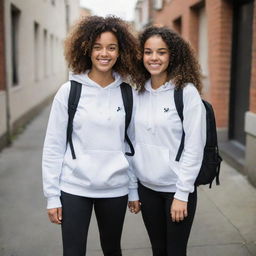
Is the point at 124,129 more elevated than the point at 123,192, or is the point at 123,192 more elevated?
the point at 124,129

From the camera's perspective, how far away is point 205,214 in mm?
4684

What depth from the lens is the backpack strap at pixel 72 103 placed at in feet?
8.16

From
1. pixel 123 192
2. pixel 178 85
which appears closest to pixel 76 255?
pixel 123 192

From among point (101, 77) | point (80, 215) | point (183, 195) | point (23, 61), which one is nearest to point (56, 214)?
point (80, 215)

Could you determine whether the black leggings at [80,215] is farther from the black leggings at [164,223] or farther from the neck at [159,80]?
the neck at [159,80]

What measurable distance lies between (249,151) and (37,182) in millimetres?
2882

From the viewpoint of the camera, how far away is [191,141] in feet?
7.97

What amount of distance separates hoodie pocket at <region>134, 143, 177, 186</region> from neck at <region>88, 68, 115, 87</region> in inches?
16.4

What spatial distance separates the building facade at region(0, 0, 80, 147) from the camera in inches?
347

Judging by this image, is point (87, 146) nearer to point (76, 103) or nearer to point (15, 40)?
point (76, 103)

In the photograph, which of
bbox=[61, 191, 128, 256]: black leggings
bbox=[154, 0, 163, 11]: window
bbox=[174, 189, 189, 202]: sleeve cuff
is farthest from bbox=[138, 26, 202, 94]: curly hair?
bbox=[154, 0, 163, 11]: window

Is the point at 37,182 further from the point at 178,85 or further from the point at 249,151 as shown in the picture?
the point at 178,85

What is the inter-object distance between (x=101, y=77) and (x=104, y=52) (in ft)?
0.51

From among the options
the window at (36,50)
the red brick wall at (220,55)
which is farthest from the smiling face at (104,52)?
the window at (36,50)
